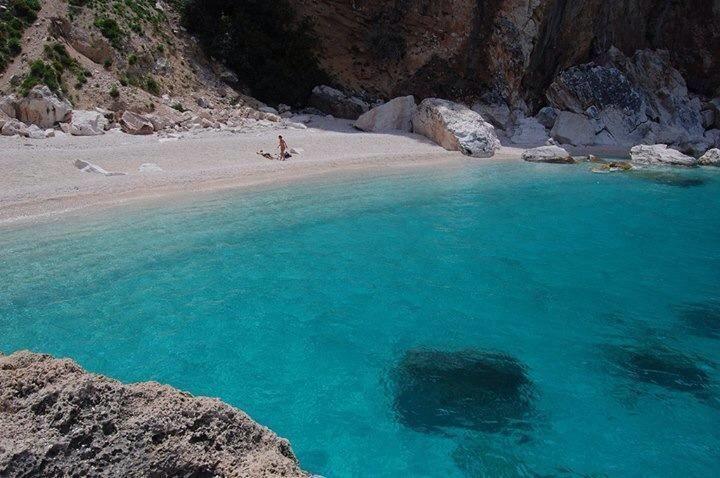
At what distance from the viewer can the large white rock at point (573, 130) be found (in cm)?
2959

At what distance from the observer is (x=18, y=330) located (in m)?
7.82

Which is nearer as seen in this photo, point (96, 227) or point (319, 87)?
point (96, 227)

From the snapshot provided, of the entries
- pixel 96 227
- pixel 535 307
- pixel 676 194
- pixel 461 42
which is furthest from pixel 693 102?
pixel 96 227

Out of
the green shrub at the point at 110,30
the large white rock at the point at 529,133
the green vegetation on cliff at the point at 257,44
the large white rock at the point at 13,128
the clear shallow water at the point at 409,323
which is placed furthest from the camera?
the large white rock at the point at 529,133

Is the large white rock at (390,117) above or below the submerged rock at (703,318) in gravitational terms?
above

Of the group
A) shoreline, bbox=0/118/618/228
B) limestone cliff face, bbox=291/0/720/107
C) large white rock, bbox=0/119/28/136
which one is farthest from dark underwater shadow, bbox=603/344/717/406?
limestone cliff face, bbox=291/0/720/107

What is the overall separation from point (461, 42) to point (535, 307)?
83.2ft

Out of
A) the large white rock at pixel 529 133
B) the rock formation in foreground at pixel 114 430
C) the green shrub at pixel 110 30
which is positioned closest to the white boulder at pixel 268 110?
the green shrub at pixel 110 30

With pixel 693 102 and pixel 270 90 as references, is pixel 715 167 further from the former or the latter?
pixel 270 90

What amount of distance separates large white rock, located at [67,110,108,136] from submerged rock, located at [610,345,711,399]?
60.5ft

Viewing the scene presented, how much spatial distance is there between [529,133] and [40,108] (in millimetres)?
23043

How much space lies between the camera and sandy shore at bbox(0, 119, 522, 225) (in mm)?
14578

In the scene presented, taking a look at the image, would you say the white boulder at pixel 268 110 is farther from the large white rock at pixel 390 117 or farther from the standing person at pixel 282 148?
the standing person at pixel 282 148

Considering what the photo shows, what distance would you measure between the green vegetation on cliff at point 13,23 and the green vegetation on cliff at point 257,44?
7.31m
